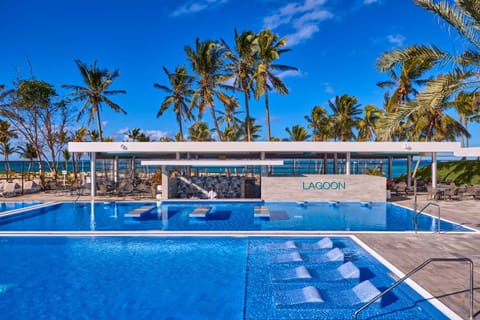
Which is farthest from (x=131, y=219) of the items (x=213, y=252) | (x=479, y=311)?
(x=479, y=311)

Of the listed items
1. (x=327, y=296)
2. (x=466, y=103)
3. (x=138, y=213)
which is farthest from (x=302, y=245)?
(x=466, y=103)

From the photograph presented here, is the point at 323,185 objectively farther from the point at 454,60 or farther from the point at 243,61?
the point at 243,61

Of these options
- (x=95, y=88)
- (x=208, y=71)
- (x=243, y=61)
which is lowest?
(x=95, y=88)

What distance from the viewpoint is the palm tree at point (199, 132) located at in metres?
43.8

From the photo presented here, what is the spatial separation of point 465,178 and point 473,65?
20760mm

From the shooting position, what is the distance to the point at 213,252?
31.9 ft

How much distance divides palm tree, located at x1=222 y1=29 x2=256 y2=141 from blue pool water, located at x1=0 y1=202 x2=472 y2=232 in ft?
36.7

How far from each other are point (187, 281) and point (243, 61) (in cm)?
2191

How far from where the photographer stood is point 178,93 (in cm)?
3203

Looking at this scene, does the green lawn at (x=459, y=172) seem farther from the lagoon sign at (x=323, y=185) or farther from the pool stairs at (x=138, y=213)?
the pool stairs at (x=138, y=213)

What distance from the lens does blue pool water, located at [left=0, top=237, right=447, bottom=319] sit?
241 inches

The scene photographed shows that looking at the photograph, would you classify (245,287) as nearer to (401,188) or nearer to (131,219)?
(131,219)

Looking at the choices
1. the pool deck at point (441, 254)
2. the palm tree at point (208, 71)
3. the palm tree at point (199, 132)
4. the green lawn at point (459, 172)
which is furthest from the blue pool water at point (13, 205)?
the green lawn at point (459, 172)

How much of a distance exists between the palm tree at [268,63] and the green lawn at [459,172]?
14.7 metres
